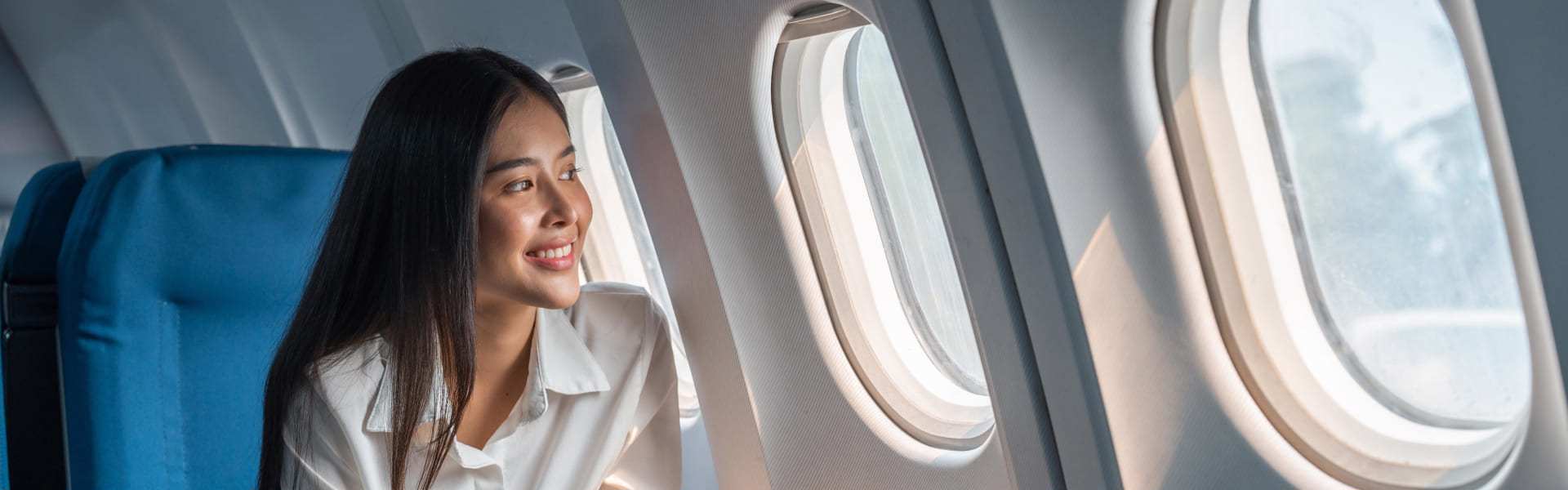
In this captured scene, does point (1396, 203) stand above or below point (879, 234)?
below

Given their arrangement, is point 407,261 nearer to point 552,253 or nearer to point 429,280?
point 429,280

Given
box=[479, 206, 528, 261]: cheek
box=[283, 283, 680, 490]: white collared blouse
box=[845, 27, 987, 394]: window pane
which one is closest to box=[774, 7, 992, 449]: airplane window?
box=[845, 27, 987, 394]: window pane

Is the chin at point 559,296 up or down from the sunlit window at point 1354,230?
up

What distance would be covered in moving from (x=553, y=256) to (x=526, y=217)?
9cm

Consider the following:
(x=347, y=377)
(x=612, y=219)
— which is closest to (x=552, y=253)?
(x=347, y=377)

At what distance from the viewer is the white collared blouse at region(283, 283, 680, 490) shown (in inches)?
85.8

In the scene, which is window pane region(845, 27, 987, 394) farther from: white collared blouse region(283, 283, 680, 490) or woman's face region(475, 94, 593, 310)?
woman's face region(475, 94, 593, 310)

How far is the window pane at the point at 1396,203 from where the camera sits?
1941mm

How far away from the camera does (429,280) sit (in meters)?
2.12

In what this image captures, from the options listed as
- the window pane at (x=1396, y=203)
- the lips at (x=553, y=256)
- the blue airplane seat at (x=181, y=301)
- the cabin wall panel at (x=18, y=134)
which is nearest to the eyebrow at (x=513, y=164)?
the lips at (x=553, y=256)

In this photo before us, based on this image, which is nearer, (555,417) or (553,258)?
(553,258)

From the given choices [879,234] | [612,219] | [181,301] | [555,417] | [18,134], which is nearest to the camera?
[181,301]

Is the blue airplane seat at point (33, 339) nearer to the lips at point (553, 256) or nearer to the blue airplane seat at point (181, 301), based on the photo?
the blue airplane seat at point (181, 301)

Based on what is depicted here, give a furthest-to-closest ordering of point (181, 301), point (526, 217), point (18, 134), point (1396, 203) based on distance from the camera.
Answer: point (18, 134)
point (181, 301)
point (526, 217)
point (1396, 203)
